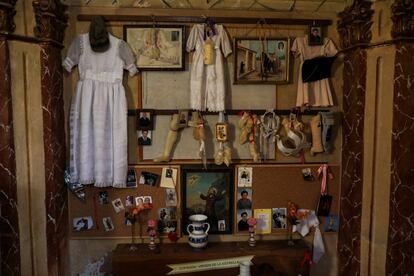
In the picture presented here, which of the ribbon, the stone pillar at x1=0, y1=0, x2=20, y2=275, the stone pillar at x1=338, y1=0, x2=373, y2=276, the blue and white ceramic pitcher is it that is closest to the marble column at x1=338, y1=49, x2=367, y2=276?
the stone pillar at x1=338, y1=0, x2=373, y2=276

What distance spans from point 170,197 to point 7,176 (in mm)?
983

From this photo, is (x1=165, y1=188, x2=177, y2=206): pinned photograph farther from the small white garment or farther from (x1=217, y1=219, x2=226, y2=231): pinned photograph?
the small white garment

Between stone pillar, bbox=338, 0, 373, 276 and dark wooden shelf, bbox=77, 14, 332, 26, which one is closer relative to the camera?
stone pillar, bbox=338, 0, 373, 276

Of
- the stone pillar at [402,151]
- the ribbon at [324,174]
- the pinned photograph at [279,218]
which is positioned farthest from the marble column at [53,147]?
the stone pillar at [402,151]

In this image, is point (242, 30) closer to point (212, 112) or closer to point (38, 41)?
point (212, 112)

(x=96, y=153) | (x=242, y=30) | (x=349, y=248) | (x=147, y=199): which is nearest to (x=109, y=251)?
(x=147, y=199)

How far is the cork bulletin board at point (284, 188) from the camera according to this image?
2412mm

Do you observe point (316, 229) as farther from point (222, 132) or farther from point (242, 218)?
point (222, 132)

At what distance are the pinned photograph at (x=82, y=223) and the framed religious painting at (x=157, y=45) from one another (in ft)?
3.52

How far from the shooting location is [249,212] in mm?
2426

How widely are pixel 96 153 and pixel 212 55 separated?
3.20 ft

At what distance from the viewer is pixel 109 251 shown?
239 centimetres

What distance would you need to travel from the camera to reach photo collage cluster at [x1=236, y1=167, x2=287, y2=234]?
240 cm

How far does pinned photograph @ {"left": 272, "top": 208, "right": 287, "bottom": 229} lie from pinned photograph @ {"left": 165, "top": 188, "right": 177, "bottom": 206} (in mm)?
686
